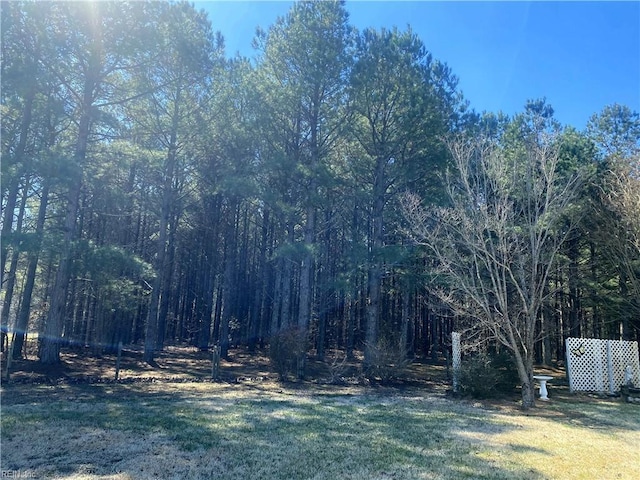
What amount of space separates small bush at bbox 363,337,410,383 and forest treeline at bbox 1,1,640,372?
81 centimetres

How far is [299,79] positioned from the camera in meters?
15.1

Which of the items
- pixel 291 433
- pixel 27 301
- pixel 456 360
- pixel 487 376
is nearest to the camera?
pixel 291 433

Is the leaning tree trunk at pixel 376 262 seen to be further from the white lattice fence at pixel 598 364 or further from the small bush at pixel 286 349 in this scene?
the white lattice fence at pixel 598 364

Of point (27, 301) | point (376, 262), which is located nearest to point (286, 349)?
point (376, 262)

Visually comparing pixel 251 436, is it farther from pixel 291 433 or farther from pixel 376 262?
pixel 376 262

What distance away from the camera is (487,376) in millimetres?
11477

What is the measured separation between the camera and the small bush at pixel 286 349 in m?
13.5

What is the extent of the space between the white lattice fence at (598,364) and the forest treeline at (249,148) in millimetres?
1655

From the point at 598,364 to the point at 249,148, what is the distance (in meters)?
13.8

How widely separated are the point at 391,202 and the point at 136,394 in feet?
38.1

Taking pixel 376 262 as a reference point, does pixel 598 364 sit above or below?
below

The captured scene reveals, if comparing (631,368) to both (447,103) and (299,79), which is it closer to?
(447,103)

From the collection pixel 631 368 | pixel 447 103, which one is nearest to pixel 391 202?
pixel 447 103

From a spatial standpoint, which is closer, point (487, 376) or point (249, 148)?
point (487, 376)
